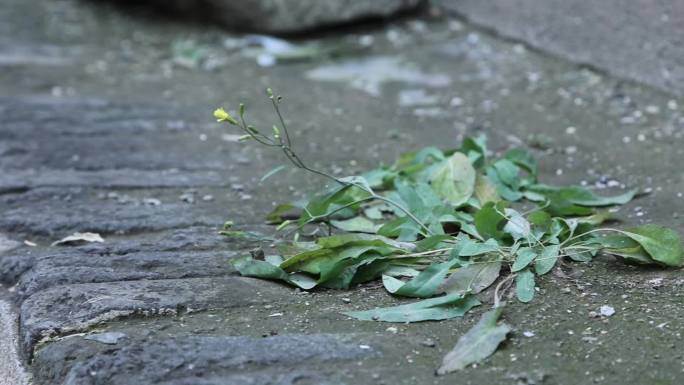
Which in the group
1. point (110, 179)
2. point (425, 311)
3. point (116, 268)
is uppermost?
point (425, 311)

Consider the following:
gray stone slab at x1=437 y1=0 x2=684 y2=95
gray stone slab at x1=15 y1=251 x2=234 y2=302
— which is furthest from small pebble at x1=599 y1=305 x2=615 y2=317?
gray stone slab at x1=437 y1=0 x2=684 y2=95

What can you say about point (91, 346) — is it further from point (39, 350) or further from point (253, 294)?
point (253, 294)

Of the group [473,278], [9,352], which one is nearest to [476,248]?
[473,278]

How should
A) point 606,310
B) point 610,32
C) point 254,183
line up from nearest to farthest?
point 606,310 < point 254,183 < point 610,32

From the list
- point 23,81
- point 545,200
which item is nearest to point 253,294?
point 545,200

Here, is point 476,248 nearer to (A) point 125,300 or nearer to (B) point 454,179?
(B) point 454,179

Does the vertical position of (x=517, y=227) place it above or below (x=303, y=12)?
above

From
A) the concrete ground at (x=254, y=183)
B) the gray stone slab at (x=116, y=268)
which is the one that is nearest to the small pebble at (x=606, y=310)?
the concrete ground at (x=254, y=183)
